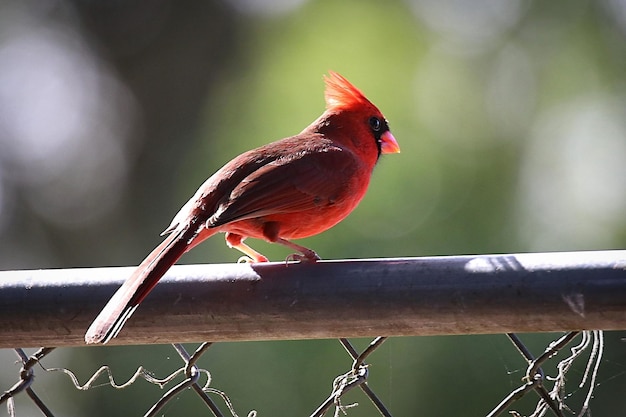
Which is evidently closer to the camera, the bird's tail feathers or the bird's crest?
the bird's tail feathers

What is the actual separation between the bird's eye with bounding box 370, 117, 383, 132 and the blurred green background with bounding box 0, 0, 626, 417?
1.47 metres

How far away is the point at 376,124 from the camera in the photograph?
2689 mm

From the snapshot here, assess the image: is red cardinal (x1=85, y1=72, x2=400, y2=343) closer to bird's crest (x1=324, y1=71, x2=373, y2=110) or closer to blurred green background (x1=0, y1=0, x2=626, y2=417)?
bird's crest (x1=324, y1=71, x2=373, y2=110)

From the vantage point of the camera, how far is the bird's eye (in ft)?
8.79

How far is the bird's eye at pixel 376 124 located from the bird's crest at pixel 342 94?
46 millimetres

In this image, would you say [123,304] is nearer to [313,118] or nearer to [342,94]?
[342,94]

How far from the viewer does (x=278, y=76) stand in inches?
265

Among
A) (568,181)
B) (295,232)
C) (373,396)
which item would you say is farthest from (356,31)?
(373,396)

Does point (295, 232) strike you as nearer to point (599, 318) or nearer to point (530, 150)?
point (599, 318)

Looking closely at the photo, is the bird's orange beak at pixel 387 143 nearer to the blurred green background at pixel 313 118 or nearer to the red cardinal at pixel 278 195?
the red cardinal at pixel 278 195

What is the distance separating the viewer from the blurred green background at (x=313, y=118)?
471cm

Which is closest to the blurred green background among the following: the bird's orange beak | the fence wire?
the bird's orange beak

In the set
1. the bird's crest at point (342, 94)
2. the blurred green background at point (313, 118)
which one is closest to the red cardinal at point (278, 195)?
the bird's crest at point (342, 94)

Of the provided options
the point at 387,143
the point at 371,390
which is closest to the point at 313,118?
the point at 387,143
